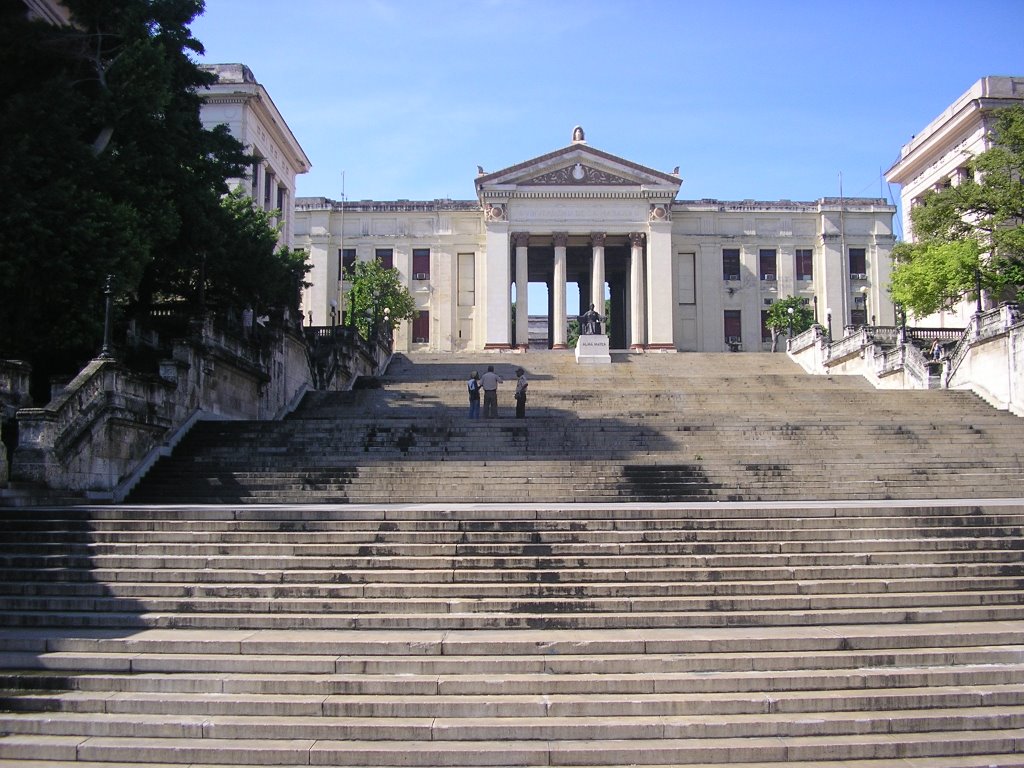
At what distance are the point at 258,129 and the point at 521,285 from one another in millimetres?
18814

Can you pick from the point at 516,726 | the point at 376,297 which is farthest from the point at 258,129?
the point at 516,726

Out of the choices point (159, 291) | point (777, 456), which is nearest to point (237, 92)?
point (159, 291)

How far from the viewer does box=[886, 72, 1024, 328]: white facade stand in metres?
44.2

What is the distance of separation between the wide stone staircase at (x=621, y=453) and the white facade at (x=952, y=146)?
23.2 meters

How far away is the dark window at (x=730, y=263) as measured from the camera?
208 feet

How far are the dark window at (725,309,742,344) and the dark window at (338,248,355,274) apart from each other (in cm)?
2731

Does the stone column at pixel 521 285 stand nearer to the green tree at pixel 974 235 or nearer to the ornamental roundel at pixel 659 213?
the ornamental roundel at pixel 659 213

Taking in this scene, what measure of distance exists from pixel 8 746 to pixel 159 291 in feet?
59.3

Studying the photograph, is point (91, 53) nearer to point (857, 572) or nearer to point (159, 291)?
point (159, 291)

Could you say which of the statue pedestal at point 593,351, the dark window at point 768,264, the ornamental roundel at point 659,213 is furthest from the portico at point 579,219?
the statue pedestal at point 593,351

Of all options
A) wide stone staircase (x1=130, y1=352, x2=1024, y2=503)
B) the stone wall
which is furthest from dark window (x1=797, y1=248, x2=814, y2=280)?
the stone wall

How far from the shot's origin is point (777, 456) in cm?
1778

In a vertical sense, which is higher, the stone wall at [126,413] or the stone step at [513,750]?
the stone wall at [126,413]

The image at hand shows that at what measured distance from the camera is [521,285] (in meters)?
57.3
